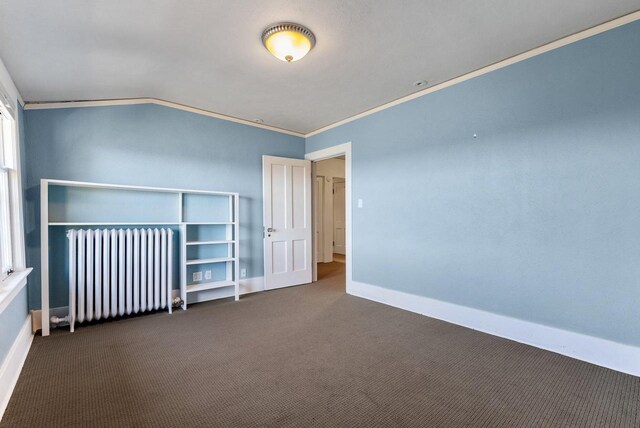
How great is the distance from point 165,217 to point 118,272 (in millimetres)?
803

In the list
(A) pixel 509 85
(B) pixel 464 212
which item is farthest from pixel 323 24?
(B) pixel 464 212

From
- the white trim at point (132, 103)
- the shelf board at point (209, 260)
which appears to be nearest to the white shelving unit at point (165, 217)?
the shelf board at point (209, 260)

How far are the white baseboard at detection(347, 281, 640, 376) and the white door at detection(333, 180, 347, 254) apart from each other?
4726 millimetres

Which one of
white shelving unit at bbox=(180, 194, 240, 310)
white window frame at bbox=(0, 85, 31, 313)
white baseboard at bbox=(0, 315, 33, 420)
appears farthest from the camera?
white shelving unit at bbox=(180, 194, 240, 310)

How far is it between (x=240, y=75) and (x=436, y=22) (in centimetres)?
179

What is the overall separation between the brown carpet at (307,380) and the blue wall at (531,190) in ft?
1.58

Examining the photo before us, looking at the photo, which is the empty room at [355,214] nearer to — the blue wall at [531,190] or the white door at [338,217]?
the blue wall at [531,190]

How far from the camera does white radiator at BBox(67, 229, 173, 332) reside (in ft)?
9.21

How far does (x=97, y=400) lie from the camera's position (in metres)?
1.74

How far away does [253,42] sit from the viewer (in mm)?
2244

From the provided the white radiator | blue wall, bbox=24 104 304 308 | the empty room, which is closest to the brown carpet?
the empty room

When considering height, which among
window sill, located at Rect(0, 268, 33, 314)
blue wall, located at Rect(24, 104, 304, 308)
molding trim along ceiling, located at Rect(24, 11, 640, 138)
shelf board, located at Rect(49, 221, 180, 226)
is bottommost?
window sill, located at Rect(0, 268, 33, 314)

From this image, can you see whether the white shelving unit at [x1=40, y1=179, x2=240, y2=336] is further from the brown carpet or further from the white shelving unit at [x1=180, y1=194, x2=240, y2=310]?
the brown carpet

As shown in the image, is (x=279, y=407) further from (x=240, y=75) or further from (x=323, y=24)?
(x=240, y=75)
